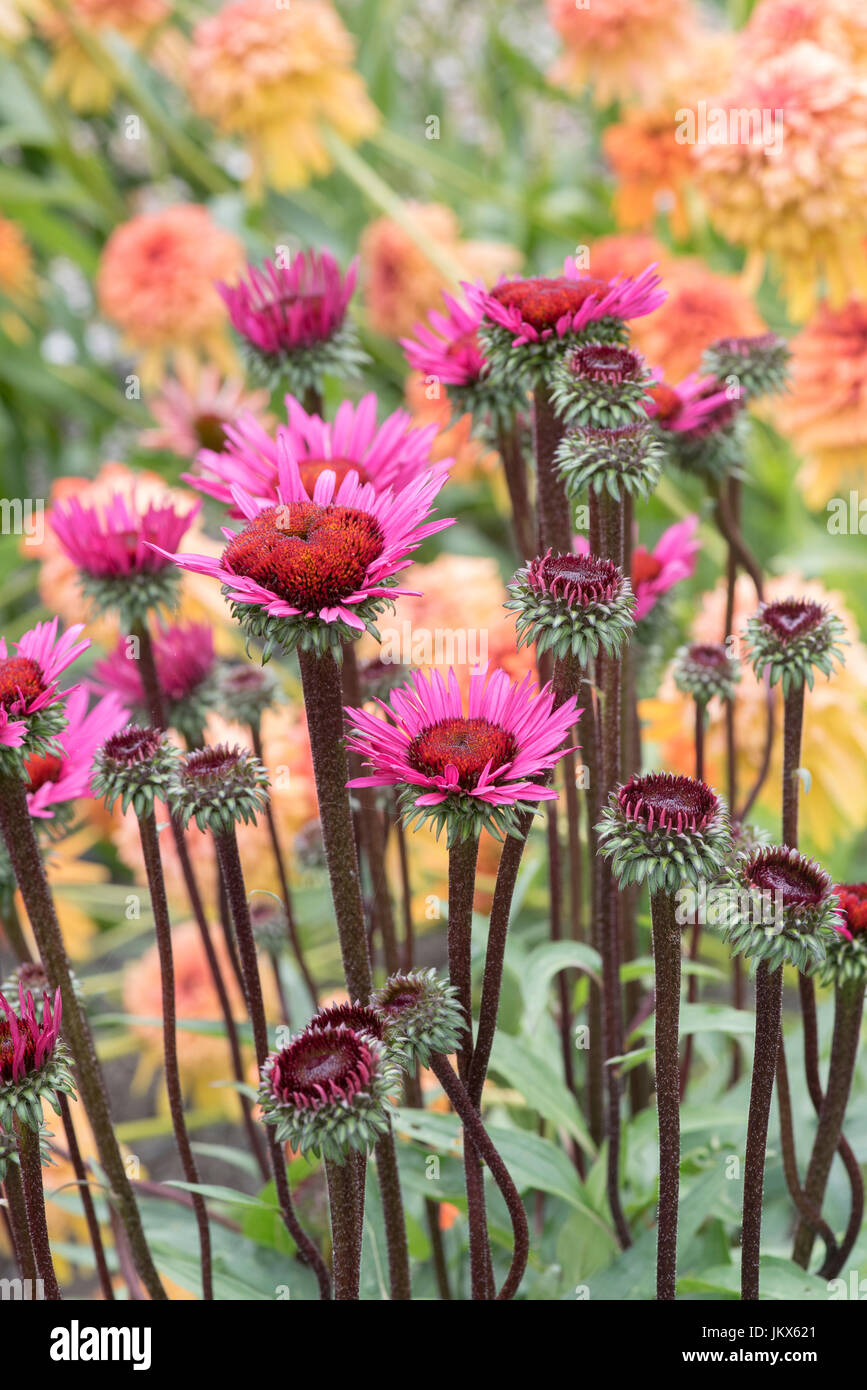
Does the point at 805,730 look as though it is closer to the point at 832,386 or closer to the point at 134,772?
the point at 832,386

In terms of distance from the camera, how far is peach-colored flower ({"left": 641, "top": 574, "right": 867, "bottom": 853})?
998mm

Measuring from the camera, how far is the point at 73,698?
0.73 metres

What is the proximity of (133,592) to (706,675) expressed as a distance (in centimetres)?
32

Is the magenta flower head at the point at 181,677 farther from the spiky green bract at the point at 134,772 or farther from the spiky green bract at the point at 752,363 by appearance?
the spiky green bract at the point at 752,363

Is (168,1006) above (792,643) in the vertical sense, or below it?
below

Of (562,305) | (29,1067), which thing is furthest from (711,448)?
(29,1067)

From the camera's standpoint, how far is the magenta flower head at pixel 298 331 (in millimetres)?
738

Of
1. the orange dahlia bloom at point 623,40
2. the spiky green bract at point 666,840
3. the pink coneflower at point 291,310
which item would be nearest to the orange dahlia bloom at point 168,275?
the orange dahlia bloom at point 623,40

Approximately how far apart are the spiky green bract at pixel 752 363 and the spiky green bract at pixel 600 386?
0.18 m

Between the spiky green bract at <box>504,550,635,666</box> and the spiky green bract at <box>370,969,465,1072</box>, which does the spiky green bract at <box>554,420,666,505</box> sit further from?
the spiky green bract at <box>370,969,465,1072</box>

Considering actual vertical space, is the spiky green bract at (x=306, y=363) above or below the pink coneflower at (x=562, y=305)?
above

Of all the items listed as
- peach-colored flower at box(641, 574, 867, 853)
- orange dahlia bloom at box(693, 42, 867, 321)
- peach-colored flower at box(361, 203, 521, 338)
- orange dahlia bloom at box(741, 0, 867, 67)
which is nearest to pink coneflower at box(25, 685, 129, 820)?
peach-colored flower at box(641, 574, 867, 853)

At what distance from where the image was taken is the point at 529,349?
59 centimetres
